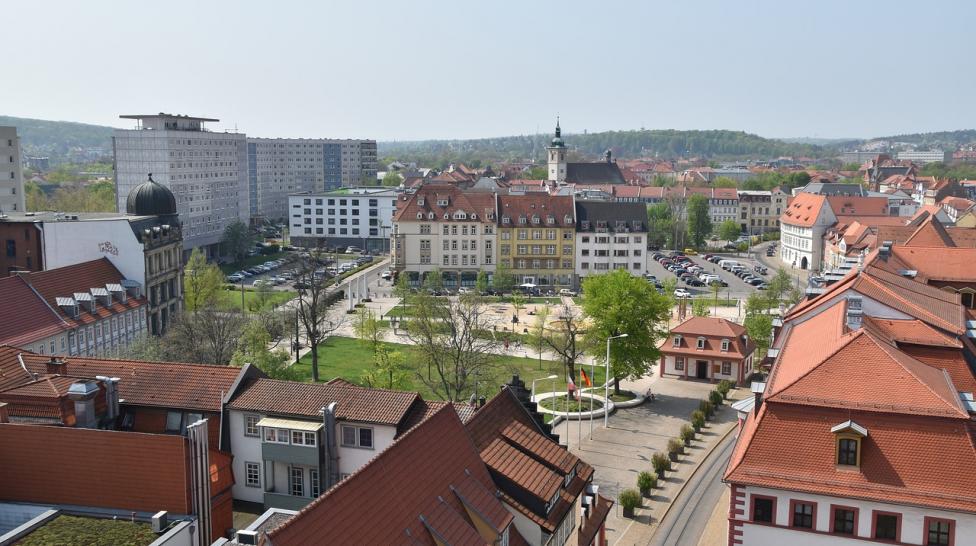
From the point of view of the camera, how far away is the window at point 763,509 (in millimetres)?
→ 29938

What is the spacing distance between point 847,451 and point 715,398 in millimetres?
30048

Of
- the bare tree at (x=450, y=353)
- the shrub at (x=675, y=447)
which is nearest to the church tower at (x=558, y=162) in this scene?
the bare tree at (x=450, y=353)

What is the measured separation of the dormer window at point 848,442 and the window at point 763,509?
267 centimetres

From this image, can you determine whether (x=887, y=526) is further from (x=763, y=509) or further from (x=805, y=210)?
(x=805, y=210)

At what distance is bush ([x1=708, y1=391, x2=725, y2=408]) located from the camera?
5862 centimetres

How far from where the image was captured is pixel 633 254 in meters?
107

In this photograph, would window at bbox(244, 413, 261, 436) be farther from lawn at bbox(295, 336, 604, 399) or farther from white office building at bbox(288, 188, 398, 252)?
white office building at bbox(288, 188, 398, 252)

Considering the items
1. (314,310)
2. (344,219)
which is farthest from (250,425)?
(344,219)

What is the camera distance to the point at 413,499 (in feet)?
75.0

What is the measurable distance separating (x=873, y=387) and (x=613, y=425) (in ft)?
89.4

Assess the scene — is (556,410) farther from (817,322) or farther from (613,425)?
(817,322)

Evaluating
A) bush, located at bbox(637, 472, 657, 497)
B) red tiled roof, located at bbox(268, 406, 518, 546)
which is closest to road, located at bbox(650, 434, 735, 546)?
bush, located at bbox(637, 472, 657, 497)

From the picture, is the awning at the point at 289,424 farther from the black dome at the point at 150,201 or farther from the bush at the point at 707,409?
the black dome at the point at 150,201

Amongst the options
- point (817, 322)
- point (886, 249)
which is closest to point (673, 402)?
point (886, 249)
